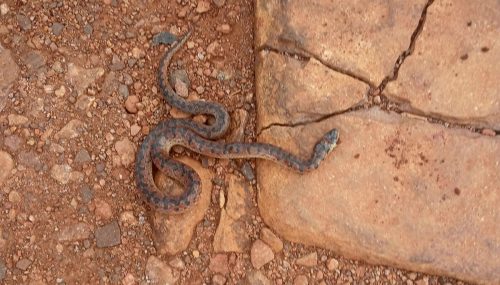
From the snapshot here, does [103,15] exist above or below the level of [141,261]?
above

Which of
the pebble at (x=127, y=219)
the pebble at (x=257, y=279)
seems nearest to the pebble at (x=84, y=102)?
the pebble at (x=127, y=219)

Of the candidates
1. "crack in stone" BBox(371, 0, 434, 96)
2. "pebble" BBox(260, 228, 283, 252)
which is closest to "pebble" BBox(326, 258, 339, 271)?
"pebble" BBox(260, 228, 283, 252)

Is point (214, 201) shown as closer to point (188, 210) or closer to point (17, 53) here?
point (188, 210)

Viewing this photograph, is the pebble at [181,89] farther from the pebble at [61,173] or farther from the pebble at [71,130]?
the pebble at [61,173]

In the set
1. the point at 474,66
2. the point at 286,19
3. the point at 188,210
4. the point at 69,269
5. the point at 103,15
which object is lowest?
the point at 69,269

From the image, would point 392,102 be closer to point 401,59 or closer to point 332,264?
point 401,59

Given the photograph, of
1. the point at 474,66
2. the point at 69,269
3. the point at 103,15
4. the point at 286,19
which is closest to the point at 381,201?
the point at 474,66

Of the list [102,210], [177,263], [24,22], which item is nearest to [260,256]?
[177,263]
